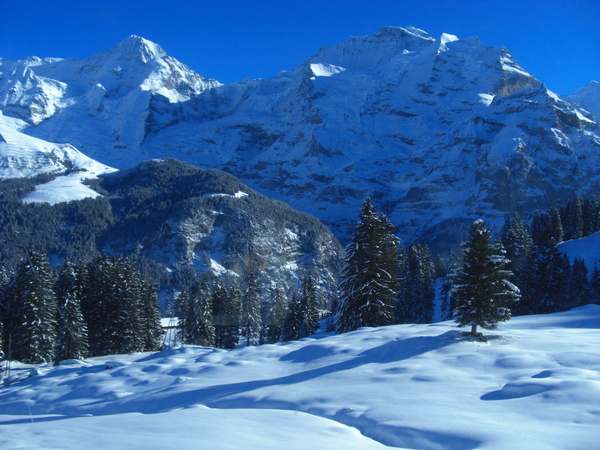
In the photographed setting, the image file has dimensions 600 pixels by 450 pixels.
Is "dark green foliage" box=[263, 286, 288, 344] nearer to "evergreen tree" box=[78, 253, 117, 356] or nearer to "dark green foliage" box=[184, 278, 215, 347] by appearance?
"dark green foliage" box=[184, 278, 215, 347]

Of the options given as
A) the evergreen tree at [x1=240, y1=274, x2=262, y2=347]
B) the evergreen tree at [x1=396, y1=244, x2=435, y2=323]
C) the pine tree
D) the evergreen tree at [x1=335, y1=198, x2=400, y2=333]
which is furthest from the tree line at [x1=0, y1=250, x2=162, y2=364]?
the pine tree

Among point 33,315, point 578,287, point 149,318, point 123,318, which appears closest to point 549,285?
point 578,287

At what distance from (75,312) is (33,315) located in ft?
10.2

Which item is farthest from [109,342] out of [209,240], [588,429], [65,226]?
[65,226]

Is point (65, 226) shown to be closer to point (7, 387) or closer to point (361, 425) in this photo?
point (7, 387)

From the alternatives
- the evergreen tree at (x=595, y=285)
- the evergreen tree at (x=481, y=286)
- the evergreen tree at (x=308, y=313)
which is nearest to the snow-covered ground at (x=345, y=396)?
the evergreen tree at (x=481, y=286)

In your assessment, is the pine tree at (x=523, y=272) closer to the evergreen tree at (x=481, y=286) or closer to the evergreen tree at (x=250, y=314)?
the evergreen tree at (x=481, y=286)

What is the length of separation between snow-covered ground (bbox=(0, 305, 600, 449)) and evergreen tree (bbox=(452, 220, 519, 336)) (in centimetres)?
97

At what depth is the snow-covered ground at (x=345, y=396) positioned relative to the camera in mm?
9359

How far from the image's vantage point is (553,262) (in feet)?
155

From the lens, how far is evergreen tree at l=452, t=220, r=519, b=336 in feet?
66.8

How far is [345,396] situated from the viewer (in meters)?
13.5

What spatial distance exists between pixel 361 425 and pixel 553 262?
43.7 m

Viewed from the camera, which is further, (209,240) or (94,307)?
(209,240)
